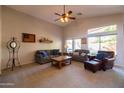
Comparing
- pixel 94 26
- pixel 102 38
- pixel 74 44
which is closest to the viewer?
pixel 102 38

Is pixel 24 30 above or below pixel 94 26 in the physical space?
below

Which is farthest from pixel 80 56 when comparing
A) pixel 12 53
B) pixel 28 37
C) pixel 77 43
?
pixel 12 53

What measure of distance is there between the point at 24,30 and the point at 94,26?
4.32 meters

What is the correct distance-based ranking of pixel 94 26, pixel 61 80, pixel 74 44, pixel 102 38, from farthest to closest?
pixel 74 44 → pixel 94 26 → pixel 102 38 → pixel 61 80

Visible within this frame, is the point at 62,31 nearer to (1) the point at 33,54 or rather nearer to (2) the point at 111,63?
(1) the point at 33,54

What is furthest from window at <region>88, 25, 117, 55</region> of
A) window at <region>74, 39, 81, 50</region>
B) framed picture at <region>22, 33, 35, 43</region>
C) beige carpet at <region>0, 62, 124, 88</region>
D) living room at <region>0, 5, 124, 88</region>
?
framed picture at <region>22, 33, 35, 43</region>

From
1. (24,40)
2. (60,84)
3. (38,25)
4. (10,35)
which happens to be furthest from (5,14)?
(60,84)

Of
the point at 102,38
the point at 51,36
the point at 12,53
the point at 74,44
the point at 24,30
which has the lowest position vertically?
the point at 12,53

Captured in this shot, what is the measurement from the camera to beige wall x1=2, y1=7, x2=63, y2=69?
4.35m

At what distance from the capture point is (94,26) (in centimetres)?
584

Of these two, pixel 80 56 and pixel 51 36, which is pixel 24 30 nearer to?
pixel 51 36

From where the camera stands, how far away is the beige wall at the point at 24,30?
14.3ft

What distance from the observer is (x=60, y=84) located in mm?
2785

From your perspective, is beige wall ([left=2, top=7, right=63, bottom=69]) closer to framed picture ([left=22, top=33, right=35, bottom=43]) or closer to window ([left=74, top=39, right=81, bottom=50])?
framed picture ([left=22, top=33, right=35, bottom=43])
